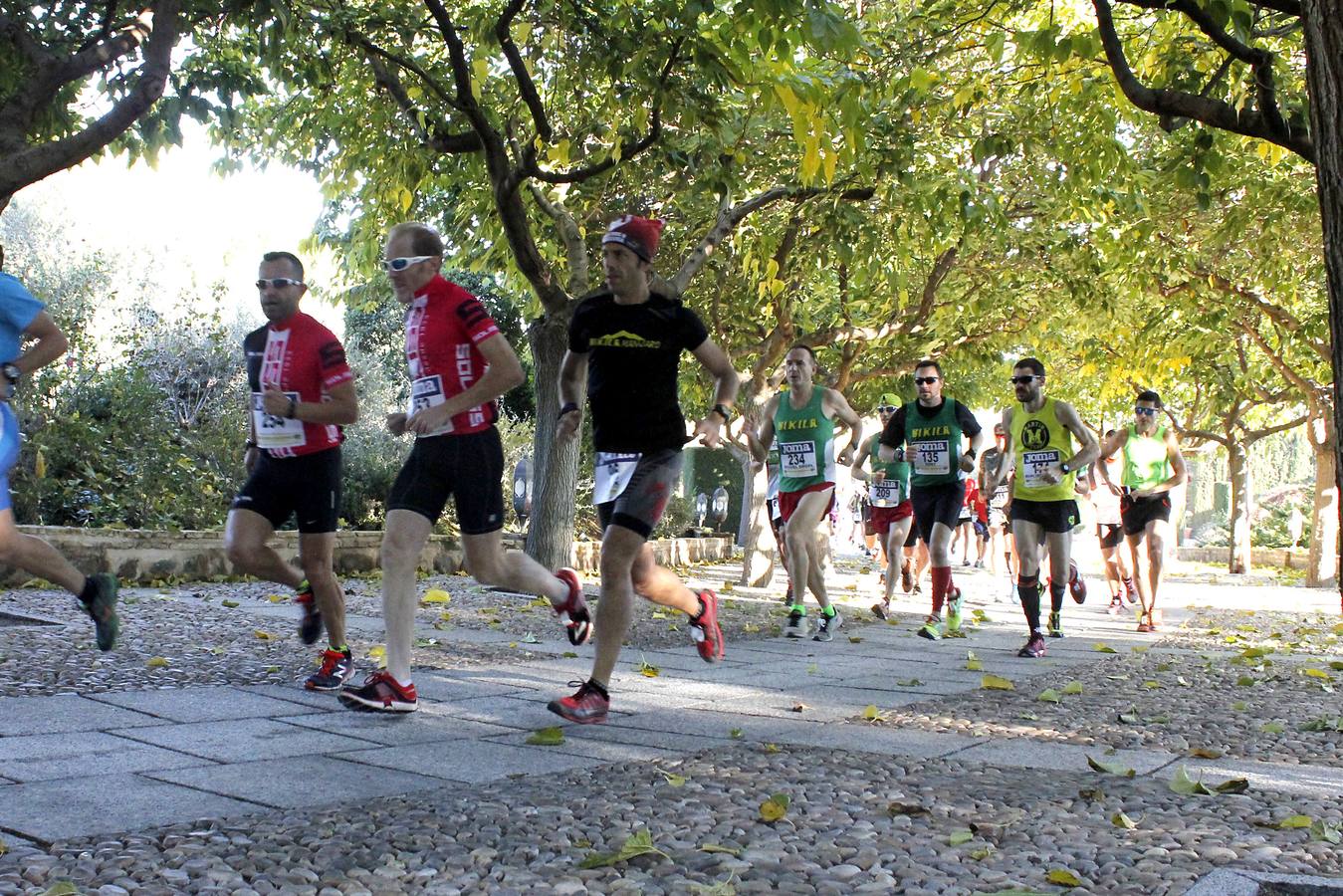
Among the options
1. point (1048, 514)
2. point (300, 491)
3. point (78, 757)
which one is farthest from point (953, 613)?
point (78, 757)

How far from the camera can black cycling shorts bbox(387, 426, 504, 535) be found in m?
5.71

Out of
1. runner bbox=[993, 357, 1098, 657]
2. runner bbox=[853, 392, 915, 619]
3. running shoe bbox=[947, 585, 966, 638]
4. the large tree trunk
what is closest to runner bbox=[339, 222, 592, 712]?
the large tree trunk

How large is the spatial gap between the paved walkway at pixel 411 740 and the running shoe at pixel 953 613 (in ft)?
10.6

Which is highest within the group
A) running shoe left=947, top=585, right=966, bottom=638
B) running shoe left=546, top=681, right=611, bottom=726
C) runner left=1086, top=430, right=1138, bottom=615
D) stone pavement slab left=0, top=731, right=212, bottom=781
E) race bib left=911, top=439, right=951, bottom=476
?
race bib left=911, top=439, right=951, bottom=476

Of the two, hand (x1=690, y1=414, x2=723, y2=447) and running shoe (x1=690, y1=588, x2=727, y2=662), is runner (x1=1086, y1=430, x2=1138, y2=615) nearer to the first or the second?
running shoe (x1=690, y1=588, x2=727, y2=662)

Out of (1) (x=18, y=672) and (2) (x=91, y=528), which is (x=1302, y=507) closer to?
(2) (x=91, y=528)

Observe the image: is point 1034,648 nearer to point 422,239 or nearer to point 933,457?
point 933,457

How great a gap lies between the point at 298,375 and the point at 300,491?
51cm

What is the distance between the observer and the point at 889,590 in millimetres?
12469

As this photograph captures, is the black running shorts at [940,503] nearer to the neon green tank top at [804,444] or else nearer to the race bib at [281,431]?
the neon green tank top at [804,444]

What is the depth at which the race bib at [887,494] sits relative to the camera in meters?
13.4

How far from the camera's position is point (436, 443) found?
5.75m

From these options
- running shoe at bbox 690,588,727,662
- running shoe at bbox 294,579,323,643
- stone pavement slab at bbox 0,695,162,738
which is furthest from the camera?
running shoe at bbox 690,588,727,662

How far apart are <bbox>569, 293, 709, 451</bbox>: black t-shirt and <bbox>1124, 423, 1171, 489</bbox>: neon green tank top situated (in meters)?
7.77
